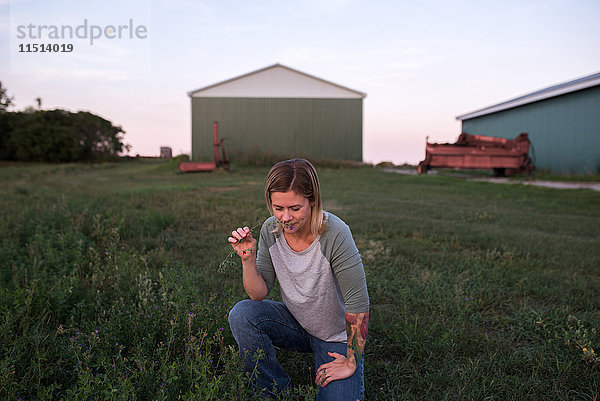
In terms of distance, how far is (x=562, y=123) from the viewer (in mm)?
16750

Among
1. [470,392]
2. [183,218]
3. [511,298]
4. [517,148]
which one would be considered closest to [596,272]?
[511,298]

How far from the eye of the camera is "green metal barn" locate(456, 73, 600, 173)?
14969 mm

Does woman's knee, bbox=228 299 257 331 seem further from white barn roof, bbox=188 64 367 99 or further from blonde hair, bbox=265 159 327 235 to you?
white barn roof, bbox=188 64 367 99

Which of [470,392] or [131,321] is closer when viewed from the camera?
[470,392]

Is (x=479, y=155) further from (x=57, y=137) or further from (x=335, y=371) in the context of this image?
(x=57, y=137)

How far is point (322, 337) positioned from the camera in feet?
7.45

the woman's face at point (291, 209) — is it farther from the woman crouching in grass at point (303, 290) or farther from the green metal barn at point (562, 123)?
the green metal barn at point (562, 123)

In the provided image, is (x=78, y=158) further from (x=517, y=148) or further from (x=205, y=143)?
(x=517, y=148)

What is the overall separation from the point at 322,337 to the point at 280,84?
2338 centimetres

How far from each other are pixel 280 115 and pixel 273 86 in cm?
173

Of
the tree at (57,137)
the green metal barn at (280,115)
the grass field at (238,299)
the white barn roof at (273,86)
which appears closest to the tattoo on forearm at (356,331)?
the grass field at (238,299)

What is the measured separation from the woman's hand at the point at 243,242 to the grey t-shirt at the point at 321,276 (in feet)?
0.79

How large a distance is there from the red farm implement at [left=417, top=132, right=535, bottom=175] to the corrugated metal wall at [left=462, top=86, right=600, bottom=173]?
66.6 inches

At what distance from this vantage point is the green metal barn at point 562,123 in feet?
49.1
